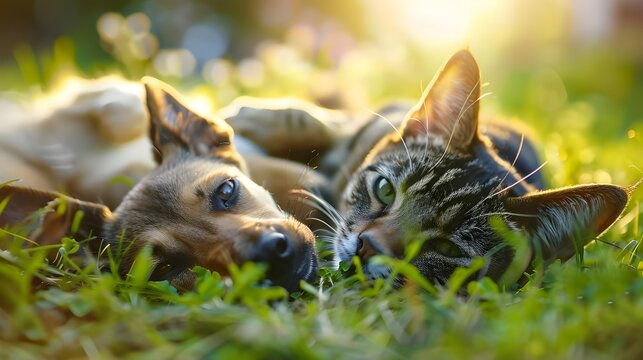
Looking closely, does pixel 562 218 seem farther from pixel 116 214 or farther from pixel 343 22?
pixel 343 22

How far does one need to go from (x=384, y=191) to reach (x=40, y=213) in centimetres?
120

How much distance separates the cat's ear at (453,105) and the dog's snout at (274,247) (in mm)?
833

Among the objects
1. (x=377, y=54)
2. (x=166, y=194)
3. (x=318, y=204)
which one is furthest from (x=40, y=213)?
(x=377, y=54)

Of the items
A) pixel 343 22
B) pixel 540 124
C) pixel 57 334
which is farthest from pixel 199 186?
pixel 343 22

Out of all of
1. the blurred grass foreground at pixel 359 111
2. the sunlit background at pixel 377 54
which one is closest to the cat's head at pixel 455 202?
the blurred grass foreground at pixel 359 111

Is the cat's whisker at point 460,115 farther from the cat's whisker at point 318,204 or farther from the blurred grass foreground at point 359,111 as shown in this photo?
the cat's whisker at point 318,204

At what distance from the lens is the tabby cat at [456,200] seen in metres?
1.99

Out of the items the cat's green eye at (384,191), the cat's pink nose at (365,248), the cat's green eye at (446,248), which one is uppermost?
the cat's green eye at (384,191)

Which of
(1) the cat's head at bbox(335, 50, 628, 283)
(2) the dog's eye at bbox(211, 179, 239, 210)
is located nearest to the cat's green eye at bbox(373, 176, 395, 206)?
(1) the cat's head at bbox(335, 50, 628, 283)

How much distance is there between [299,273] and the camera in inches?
78.4

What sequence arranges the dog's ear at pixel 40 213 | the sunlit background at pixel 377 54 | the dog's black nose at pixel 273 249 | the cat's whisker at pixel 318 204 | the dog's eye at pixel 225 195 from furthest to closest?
the sunlit background at pixel 377 54 < the cat's whisker at pixel 318 204 < the dog's eye at pixel 225 195 < the dog's ear at pixel 40 213 < the dog's black nose at pixel 273 249

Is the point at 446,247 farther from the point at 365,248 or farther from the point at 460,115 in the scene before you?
the point at 460,115

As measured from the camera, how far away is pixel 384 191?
2396 mm

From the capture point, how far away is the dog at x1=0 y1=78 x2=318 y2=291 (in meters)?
2.03
